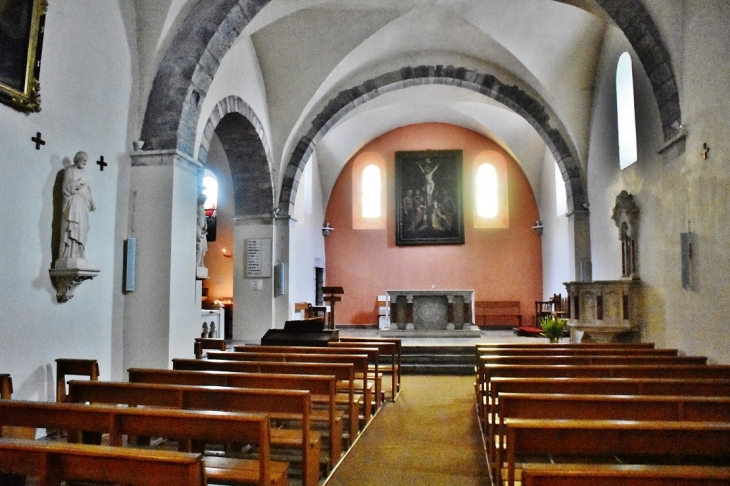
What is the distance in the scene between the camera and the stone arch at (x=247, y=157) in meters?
9.43

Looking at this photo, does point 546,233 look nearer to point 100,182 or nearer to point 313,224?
point 313,224

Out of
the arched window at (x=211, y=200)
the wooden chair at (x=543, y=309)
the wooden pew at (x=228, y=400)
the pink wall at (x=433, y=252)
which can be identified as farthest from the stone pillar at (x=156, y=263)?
the pink wall at (x=433, y=252)

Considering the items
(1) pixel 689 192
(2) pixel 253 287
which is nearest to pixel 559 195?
(1) pixel 689 192

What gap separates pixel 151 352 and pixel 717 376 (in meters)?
5.81

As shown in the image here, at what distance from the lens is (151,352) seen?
20.9 ft

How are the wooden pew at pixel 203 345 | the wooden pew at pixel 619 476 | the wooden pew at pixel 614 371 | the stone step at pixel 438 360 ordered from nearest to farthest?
the wooden pew at pixel 619 476
the wooden pew at pixel 614 371
the wooden pew at pixel 203 345
the stone step at pixel 438 360

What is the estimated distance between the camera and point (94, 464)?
2061mm

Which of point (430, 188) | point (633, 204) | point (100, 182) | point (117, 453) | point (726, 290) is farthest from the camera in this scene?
point (430, 188)

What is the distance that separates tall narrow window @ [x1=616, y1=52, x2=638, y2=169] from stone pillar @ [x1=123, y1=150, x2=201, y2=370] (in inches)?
263

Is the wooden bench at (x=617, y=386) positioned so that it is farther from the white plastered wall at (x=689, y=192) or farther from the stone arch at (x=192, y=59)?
the stone arch at (x=192, y=59)

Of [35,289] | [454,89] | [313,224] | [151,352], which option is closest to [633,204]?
[454,89]

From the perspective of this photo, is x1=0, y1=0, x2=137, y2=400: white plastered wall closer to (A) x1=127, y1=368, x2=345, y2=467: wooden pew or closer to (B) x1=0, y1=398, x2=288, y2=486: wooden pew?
(A) x1=127, y1=368, x2=345, y2=467: wooden pew

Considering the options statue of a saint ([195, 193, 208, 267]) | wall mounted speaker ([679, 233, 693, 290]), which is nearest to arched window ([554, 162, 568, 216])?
wall mounted speaker ([679, 233, 693, 290])

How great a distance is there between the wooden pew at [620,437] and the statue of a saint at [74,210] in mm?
4506
